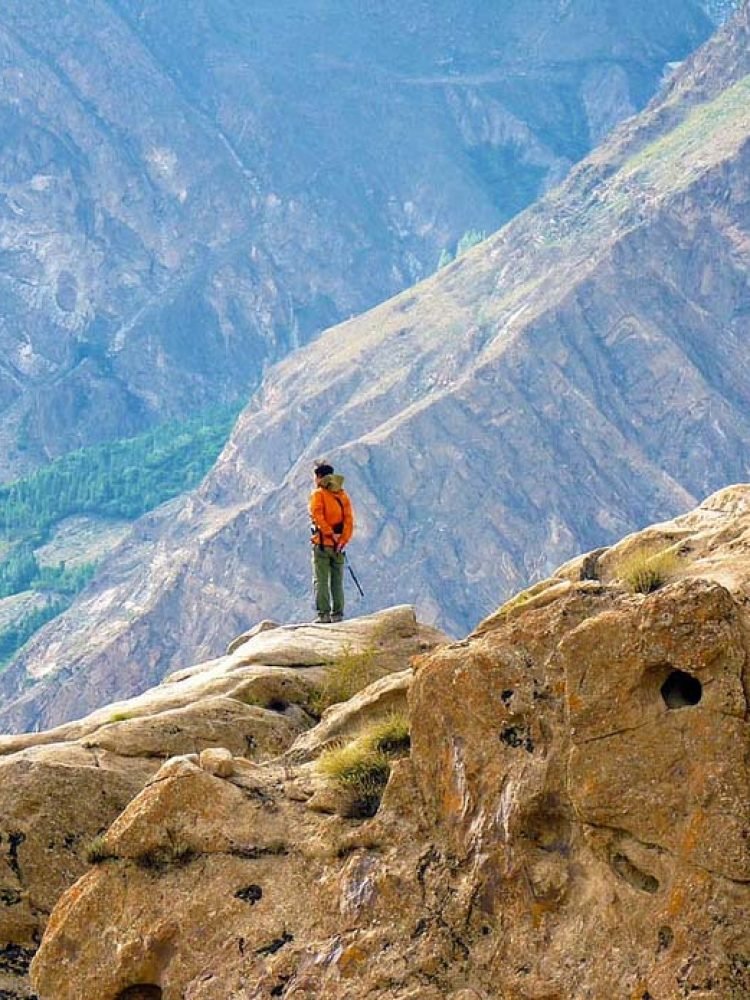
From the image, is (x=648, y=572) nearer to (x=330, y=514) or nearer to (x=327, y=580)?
(x=330, y=514)

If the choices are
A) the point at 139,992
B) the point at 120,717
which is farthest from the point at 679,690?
the point at 120,717

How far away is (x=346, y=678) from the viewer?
26766 millimetres

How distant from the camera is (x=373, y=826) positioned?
19000 millimetres

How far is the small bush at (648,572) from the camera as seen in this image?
20094mm

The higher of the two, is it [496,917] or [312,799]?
[312,799]

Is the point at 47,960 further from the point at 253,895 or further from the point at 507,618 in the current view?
the point at 507,618

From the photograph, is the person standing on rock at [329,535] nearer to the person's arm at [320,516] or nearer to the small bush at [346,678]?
the person's arm at [320,516]

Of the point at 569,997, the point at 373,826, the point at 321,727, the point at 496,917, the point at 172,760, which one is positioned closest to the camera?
the point at 569,997

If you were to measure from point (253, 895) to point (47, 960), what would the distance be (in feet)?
7.38

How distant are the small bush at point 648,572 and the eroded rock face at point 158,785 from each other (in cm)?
334

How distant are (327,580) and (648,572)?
14248 millimetres

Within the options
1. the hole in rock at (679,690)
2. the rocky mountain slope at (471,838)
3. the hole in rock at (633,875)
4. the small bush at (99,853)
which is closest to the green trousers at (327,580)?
the rocky mountain slope at (471,838)

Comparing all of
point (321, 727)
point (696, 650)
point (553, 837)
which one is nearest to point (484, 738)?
point (553, 837)

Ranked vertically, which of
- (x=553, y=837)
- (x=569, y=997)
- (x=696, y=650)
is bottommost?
(x=569, y=997)
